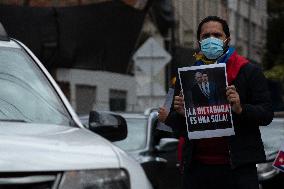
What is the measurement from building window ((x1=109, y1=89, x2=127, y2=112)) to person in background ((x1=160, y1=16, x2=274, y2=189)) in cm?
2430

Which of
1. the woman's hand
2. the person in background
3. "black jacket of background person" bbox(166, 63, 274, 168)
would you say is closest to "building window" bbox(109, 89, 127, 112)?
the person in background

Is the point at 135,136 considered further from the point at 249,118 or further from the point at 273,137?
the point at 249,118

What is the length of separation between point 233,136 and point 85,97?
23887 millimetres

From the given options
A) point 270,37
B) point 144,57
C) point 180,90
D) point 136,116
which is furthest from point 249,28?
point 180,90

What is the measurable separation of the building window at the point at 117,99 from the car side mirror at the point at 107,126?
2473 centimetres

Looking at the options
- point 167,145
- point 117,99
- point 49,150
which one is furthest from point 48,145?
point 117,99

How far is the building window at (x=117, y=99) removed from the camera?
99.8 feet

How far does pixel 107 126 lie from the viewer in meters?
5.25

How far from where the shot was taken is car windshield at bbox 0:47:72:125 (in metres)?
5.04

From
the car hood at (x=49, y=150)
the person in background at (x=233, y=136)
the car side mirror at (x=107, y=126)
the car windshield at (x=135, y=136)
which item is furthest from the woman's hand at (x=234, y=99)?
the car windshield at (x=135, y=136)

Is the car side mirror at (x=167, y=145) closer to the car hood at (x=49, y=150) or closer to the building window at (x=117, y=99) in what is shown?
the car hood at (x=49, y=150)

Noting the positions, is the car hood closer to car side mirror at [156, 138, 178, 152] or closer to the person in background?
the person in background

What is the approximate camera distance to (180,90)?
5875mm

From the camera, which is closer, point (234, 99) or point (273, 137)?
point (234, 99)
